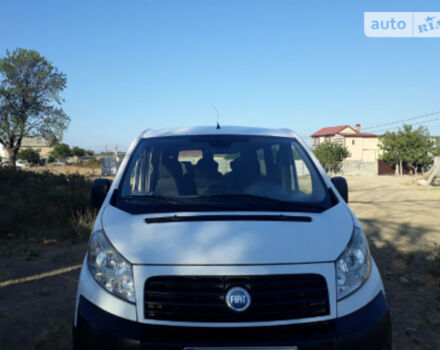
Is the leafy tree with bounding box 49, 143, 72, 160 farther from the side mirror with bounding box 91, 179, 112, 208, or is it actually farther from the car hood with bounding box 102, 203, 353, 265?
the car hood with bounding box 102, 203, 353, 265

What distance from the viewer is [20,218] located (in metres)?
9.30

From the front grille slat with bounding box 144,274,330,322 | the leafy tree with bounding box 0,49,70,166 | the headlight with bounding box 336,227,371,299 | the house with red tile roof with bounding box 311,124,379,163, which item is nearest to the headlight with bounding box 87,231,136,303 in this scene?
the front grille slat with bounding box 144,274,330,322

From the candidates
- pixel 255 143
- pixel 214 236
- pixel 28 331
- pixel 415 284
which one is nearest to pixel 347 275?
pixel 214 236

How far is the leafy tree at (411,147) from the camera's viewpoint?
4275 cm

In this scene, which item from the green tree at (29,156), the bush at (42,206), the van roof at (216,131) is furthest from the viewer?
the green tree at (29,156)

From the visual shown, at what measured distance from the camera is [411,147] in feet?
143

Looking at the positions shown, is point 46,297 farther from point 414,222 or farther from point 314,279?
point 414,222

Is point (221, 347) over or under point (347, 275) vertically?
under

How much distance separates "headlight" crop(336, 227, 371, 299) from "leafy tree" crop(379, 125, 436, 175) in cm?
4483

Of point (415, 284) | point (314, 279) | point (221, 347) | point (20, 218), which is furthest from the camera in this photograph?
point (20, 218)

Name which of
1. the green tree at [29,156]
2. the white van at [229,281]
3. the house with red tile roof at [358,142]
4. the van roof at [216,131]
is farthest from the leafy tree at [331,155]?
the white van at [229,281]

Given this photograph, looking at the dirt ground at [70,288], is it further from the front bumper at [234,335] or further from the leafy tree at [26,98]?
the leafy tree at [26,98]

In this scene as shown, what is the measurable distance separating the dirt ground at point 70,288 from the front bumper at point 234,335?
154 cm

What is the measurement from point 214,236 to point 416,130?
153ft
